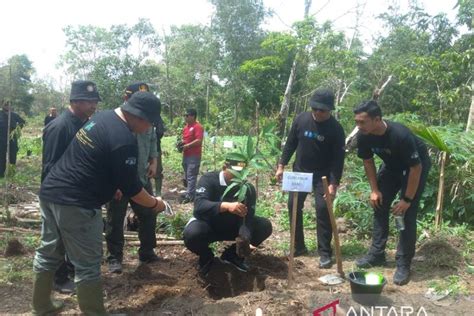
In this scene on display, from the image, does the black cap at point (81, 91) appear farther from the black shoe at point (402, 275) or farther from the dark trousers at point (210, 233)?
the black shoe at point (402, 275)

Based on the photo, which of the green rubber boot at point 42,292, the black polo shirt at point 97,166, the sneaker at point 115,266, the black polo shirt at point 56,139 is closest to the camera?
the black polo shirt at point 97,166

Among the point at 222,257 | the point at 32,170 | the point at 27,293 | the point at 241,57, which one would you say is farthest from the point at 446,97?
the point at 241,57

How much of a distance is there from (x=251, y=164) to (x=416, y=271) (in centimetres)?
211

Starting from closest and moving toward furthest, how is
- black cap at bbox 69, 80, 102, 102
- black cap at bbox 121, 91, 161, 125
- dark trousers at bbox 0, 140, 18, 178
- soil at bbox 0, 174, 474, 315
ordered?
black cap at bbox 121, 91, 161, 125 < soil at bbox 0, 174, 474, 315 < black cap at bbox 69, 80, 102, 102 < dark trousers at bbox 0, 140, 18, 178

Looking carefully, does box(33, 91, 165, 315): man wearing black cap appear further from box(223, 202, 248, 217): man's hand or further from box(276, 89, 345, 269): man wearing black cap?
box(276, 89, 345, 269): man wearing black cap

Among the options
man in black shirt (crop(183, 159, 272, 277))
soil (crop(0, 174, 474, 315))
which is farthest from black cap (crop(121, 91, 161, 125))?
soil (crop(0, 174, 474, 315))

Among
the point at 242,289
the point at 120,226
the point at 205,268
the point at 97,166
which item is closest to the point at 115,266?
the point at 120,226

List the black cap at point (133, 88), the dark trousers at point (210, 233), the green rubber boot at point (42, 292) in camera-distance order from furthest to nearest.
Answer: the black cap at point (133, 88)
the dark trousers at point (210, 233)
the green rubber boot at point (42, 292)

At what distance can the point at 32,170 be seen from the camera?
33.9ft

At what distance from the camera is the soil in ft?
10.8

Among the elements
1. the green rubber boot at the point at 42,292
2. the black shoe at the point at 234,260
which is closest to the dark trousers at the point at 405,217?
the black shoe at the point at 234,260

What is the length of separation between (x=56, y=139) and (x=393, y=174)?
319cm

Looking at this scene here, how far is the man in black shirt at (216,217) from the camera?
12.7 ft

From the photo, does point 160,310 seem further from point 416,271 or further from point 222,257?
point 416,271
